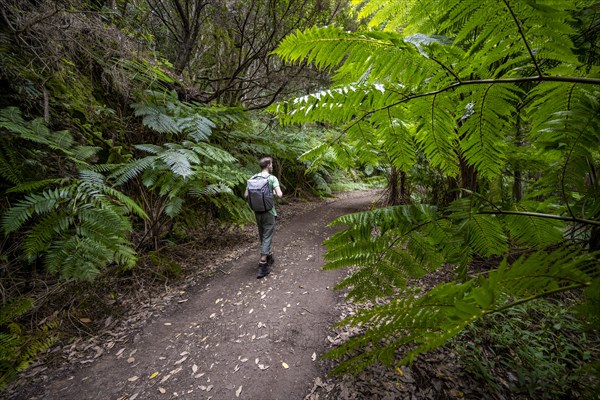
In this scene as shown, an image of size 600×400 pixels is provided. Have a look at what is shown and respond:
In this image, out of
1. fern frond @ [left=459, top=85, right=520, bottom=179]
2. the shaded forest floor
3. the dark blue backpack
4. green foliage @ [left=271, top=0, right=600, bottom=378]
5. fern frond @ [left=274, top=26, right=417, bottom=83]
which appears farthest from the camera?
the dark blue backpack

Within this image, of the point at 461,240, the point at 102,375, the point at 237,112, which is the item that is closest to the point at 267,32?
the point at 237,112

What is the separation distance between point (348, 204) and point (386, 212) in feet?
24.7

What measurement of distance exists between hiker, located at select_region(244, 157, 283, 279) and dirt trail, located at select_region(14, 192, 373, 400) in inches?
15.3

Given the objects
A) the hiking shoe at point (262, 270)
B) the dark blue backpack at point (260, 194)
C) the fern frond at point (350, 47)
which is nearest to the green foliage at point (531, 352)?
the fern frond at point (350, 47)

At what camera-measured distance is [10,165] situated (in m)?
2.20

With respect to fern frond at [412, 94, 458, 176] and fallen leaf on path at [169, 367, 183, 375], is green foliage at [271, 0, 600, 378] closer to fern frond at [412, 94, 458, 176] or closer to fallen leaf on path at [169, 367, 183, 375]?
fern frond at [412, 94, 458, 176]

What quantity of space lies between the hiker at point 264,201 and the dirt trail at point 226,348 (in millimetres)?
389

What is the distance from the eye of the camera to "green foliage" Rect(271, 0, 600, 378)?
2.13ft

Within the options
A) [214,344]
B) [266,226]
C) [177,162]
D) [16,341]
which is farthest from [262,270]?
[16,341]

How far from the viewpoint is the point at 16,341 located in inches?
91.0

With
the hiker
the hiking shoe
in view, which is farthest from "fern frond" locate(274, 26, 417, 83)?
the hiking shoe

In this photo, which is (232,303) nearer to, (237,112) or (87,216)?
(87,216)

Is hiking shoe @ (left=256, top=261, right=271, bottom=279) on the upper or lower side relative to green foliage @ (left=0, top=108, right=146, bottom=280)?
lower

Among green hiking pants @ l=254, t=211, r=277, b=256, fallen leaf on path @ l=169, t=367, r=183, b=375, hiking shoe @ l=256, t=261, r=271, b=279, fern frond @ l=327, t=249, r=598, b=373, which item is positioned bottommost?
fallen leaf on path @ l=169, t=367, r=183, b=375
